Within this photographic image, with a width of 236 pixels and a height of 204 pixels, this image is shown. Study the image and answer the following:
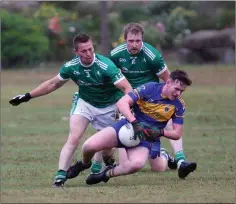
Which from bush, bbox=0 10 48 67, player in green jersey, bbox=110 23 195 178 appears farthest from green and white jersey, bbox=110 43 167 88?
bush, bbox=0 10 48 67

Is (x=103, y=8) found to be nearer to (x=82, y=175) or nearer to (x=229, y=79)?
(x=229, y=79)

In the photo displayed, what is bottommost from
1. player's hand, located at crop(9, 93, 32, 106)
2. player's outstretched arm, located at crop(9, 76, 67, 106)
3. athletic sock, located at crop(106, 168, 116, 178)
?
athletic sock, located at crop(106, 168, 116, 178)

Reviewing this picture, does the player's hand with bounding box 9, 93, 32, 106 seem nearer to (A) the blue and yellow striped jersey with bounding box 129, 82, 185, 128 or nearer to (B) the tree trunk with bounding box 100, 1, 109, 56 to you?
Answer: (A) the blue and yellow striped jersey with bounding box 129, 82, 185, 128

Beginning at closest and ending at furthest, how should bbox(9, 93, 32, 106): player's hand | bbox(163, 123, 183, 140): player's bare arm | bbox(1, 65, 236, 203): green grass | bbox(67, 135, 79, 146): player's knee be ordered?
bbox(1, 65, 236, 203): green grass
bbox(163, 123, 183, 140): player's bare arm
bbox(67, 135, 79, 146): player's knee
bbox(9, 93, 32, 106): player's hand

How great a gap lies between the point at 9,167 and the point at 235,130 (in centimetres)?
701

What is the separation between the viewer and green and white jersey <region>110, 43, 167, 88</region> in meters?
11.4

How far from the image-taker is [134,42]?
11188mm

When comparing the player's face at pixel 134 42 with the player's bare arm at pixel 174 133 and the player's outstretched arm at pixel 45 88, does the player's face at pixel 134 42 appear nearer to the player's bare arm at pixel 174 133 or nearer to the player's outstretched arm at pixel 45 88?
the player's outstretched arm at pixel 45 88

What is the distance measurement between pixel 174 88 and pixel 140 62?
1904 millimetres

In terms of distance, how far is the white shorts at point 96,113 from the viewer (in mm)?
10727

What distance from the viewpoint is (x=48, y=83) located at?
10.8 m

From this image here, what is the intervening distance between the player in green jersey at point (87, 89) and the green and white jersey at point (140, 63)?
0.69 metres

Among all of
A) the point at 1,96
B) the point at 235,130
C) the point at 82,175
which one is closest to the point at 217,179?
the point at 82,175

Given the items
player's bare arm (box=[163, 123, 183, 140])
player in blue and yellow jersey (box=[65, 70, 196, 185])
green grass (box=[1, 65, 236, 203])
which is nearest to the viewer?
green grass (box=[1, 65, 236, 203])
